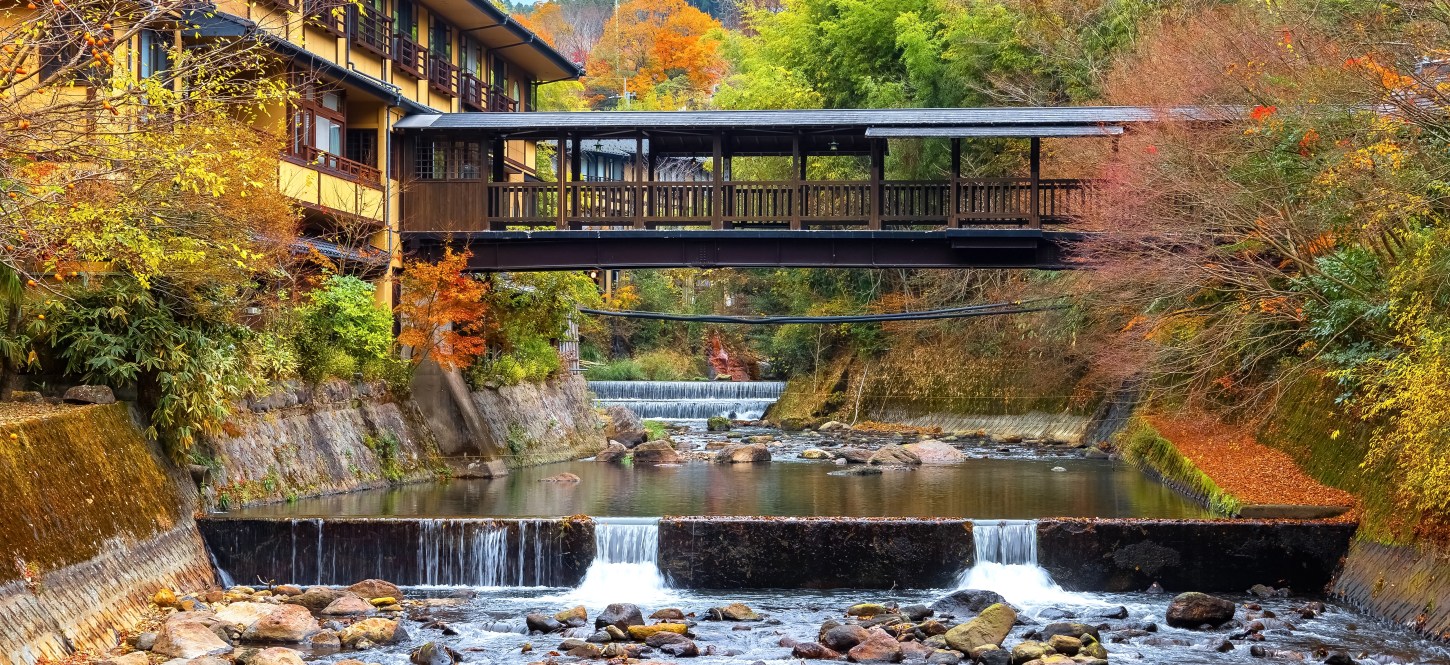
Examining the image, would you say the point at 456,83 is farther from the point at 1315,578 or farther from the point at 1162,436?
the point at 1315,578

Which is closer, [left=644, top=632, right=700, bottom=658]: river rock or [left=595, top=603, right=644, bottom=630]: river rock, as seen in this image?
[left=644, top=632, right=700, bottom=658]: river rock

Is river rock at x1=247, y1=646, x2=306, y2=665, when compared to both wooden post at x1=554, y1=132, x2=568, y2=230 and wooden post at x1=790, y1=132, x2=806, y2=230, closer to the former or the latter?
wooden post at x1=554, y1=132, x2=568, y2=230

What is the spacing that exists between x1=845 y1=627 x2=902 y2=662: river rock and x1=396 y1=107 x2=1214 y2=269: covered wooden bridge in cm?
1348

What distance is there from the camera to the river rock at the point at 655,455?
30797mm

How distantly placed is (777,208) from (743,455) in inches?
243

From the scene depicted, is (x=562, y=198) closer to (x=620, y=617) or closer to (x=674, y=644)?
(x=620, y=617)

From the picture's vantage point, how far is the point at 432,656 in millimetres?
14164

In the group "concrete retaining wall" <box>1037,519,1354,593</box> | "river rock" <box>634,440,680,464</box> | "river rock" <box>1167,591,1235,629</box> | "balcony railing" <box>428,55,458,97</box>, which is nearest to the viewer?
"river rock" <box>1167,591,1235,629</box>

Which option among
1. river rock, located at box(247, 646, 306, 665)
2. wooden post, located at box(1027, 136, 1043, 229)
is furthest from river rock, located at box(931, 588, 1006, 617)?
wooden post, located at box(1027, 136, 1043, 229)

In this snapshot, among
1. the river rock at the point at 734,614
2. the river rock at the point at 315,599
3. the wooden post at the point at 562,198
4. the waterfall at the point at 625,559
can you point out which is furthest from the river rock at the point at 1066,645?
the wooden post at the point at 562,198

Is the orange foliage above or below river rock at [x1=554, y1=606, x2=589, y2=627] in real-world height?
above

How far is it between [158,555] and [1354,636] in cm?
1357

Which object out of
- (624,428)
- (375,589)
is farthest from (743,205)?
(375,589)

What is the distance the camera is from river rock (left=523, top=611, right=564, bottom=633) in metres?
15.9
